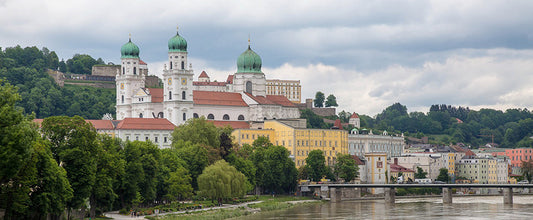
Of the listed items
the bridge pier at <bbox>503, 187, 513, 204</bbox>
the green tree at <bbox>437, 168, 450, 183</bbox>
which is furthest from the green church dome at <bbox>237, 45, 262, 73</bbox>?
the bridge pier at <bbox>503, 187, 513, 204</bbox>

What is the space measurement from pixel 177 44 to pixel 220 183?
55836 mm

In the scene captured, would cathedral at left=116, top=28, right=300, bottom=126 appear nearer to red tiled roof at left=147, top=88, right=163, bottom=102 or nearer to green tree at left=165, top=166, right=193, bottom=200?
red tiled roof at left=147, top=88, right=163, bottom=102

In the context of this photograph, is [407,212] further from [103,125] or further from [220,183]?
[103,125]

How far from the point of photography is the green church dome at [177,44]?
15362 cm

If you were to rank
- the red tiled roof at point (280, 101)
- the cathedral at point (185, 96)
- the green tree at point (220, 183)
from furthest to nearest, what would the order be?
1. the red tiled roof at point (280, 101)
2. the cathedral at point (185, 96)
3. the green tree at point (220, 183)

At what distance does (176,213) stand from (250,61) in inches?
3490

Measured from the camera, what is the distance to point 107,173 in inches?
3022

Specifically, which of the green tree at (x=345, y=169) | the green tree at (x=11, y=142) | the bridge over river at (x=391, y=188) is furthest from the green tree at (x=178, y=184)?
the green tree at (x=345, y=169)

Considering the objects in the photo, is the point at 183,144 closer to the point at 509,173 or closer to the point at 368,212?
the point at 368,212

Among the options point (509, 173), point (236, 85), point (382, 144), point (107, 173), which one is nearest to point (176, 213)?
point (107, 173)

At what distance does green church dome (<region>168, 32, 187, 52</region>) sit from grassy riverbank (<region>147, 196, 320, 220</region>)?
41280 mm

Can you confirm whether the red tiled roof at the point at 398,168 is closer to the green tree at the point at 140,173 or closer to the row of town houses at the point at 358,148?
the row of town houses at the point at 358,148

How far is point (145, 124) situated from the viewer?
142 metres

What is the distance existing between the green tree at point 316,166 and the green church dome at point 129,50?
41842 millimetres
